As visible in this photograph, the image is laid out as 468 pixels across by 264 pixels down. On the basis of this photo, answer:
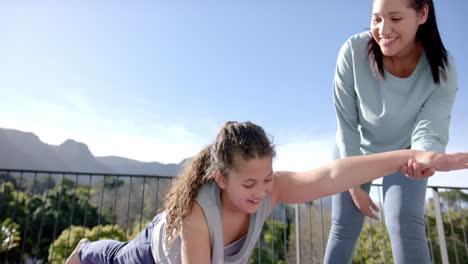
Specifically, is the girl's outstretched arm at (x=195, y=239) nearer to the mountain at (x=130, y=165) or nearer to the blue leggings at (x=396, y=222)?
the blue leggings at (x=396, y=222)

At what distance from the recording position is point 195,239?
3.68 feet

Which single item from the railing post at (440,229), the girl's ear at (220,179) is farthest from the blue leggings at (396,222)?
the railing post at (440,229)

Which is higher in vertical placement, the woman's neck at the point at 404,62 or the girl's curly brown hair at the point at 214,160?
the woman's neck at the point at 404,62

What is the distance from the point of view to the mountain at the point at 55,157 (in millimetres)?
26562

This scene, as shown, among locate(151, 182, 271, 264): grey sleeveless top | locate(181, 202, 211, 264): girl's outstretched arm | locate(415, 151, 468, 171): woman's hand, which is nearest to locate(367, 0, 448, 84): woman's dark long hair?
locate(415, 151, 468, 171): woman's hand

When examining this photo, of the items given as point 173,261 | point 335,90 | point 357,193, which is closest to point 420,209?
point 357,193

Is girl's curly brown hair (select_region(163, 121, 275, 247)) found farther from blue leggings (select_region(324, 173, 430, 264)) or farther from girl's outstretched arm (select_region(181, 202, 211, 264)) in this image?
blue leggings (select_region(324, 173, 430, 264))

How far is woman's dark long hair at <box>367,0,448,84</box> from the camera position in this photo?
1.30 m

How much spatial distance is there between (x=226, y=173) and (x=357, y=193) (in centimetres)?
56

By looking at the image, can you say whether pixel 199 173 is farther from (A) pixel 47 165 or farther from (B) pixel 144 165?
(B) pixel 144 165

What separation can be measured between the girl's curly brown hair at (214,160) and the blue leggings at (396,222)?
0.45 meters

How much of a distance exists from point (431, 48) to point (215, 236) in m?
1.11

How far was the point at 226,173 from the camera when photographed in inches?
45.8

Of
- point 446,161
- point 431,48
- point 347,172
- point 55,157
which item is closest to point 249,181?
point 347,172
